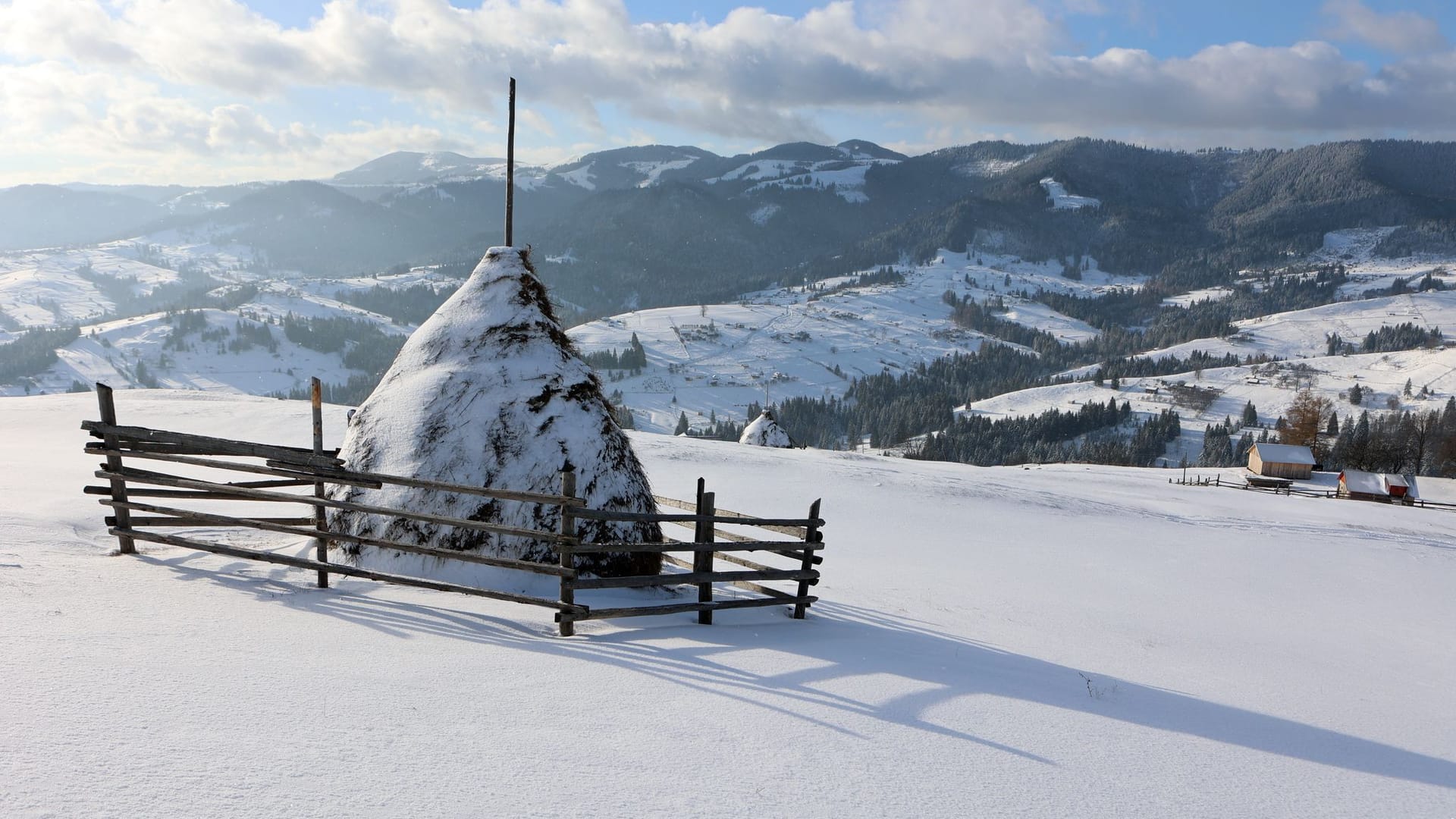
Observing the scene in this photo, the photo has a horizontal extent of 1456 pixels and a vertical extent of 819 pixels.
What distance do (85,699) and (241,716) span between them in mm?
988

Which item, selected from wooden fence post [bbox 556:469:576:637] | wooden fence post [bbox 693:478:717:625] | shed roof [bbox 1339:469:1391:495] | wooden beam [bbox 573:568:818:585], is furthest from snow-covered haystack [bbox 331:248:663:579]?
shed roof [bbox 1339:469:1391:495]

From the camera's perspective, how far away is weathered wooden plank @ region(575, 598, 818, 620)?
7817 mm

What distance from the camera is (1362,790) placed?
573cm

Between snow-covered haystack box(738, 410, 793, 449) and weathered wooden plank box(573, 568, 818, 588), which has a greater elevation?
snow-covered haystack box(738, 410, 793, 449)

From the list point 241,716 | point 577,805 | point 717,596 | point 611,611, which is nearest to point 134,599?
point 241,716

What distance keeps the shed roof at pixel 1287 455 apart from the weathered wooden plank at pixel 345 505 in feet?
243

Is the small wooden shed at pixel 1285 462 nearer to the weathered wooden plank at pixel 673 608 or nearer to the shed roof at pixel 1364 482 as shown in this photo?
the shed roof at pixel 1364 482

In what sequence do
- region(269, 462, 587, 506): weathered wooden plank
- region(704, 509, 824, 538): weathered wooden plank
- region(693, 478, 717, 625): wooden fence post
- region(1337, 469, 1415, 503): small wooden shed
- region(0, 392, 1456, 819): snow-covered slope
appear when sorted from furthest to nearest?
region(1337, 469, 1415, 503): small wooden shed, region(704, 509, 824, 538): weathered wooden plank, region(693, 478, 717, 625): wooden fence post, region(269, 462, 587, 506): weathered wooden plank, region(0, 392, 1456, 819): snow-covered slope

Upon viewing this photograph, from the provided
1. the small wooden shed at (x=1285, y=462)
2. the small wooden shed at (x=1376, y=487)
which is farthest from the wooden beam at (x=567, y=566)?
the small wooden shed at (x=1285, y=462)

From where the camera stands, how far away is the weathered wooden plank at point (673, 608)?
Answer: 7817mm

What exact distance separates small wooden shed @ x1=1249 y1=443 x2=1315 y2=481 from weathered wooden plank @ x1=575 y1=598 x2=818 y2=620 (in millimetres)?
70560

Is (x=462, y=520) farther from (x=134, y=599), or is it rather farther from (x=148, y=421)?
(x=148, y=421)

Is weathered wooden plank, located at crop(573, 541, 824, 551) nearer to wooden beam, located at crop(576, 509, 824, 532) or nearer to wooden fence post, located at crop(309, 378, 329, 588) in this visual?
wooden beam, located at crop(576, 509, 824, 532)

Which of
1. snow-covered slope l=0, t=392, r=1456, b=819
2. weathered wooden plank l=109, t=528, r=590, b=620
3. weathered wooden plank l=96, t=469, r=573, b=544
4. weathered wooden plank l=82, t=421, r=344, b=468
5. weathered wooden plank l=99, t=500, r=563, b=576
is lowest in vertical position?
snow-covered slope l=0, t=392, r=1456, b=819
